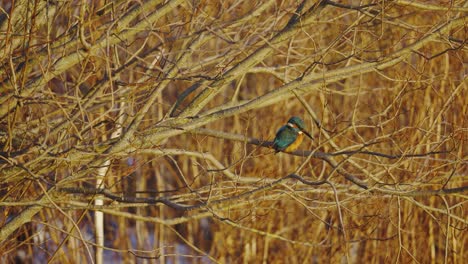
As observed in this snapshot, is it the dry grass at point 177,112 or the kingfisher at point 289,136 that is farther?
the kingfisher at point 289,136

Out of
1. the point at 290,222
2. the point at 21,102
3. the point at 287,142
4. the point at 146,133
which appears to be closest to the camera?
the point at 21,102

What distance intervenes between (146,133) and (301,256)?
405 centimetres

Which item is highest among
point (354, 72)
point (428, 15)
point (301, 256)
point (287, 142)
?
point (428, 15)

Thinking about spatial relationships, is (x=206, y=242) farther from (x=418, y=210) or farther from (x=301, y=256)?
(x=418, y=210)

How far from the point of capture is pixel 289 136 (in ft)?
17.5

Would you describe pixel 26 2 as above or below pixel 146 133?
above

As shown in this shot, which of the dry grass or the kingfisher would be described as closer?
the dry grass

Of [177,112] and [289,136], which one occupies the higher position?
[177,112]

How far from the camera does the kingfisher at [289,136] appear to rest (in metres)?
5.19

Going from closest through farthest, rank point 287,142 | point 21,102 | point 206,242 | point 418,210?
point 21,102 → point 287,142 → point 418,210 → point 206,242

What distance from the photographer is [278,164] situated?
26.6 feet

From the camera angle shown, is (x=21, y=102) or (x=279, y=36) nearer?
A: (x=21, y=102)

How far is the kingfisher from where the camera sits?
5191mm

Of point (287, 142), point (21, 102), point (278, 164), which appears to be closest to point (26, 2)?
point (21, 102)
